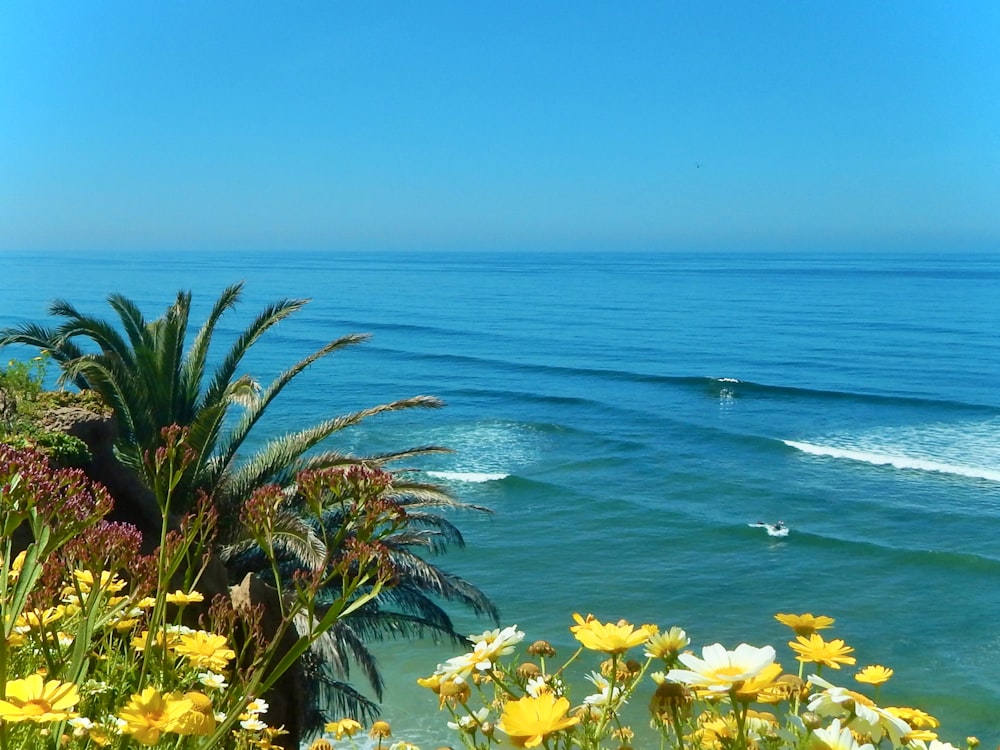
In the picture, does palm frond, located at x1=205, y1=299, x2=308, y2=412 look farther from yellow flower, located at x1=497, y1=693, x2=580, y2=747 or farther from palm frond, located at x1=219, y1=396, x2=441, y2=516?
yellow flower, located at x1=497, y1=693, x2=580, y2=747

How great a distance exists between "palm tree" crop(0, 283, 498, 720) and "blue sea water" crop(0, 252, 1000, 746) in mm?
2955

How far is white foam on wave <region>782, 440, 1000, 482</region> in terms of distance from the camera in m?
26.9

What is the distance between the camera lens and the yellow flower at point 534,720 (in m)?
1.35

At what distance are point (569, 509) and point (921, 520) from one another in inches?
341

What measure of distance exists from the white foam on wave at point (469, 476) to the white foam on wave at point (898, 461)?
33.1 feet

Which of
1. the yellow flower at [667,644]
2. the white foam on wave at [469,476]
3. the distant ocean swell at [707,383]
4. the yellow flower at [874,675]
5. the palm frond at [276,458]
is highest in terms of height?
the yellow flower at [667,644]

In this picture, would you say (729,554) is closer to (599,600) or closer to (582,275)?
(599,600)

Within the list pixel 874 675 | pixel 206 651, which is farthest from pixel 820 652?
pixel 206 651

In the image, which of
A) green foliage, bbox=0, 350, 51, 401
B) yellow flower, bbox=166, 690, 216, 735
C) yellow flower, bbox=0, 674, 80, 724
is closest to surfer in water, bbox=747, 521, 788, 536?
green foliage, bbox=0, 350, 51, 401

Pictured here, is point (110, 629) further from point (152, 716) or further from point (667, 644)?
point (667, 644)

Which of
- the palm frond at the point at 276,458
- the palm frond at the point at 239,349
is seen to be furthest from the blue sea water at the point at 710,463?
the palm frond at the point at 239,349

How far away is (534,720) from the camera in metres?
1.39

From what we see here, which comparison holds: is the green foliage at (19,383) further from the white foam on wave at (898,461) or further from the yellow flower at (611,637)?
the white foam on wave at (898,461)

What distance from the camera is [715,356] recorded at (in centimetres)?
4825
